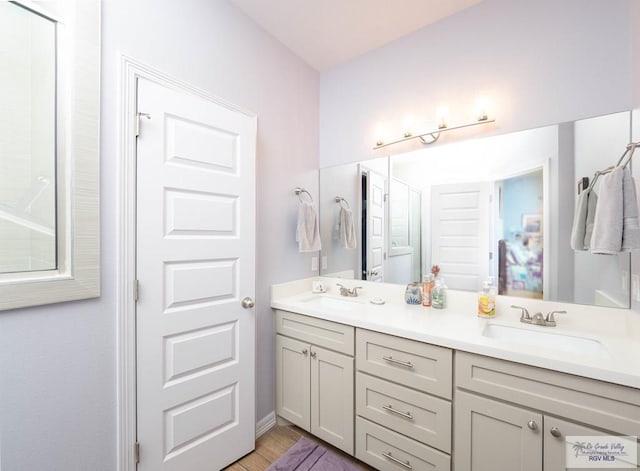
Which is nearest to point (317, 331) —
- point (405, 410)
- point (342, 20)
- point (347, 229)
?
point (405, 410)

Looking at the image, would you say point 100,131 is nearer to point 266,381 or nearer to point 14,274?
point 14,274

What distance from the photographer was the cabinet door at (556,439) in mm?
1019

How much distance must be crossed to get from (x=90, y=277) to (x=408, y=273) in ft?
5.90

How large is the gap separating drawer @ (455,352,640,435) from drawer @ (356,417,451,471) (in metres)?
0.40

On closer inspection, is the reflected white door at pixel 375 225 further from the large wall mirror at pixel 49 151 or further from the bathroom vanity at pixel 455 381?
the large wall mirror at pixel 49 151

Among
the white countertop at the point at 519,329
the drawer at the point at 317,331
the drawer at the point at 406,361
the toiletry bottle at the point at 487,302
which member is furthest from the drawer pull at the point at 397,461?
the toiletry bottle at the point at 487,302

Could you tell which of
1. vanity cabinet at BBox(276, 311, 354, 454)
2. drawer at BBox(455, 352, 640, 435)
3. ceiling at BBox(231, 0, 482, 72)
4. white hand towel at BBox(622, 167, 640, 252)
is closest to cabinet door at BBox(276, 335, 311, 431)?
vanity cabinet at BBox(276, 311, 354, 454)

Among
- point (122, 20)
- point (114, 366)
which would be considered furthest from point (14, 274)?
point (122, 20)

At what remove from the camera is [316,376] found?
1.74m

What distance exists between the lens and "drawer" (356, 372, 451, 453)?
1.29 meters

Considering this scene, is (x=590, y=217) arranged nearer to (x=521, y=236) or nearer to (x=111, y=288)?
(x=521, y=236)

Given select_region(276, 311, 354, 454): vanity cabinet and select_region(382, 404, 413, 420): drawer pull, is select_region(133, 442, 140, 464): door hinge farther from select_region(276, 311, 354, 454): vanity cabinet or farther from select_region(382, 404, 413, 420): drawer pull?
select_region(382, 404, 413, 420): drawer pull

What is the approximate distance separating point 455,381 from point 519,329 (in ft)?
1.59

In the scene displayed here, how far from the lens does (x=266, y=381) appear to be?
76.9 inches
